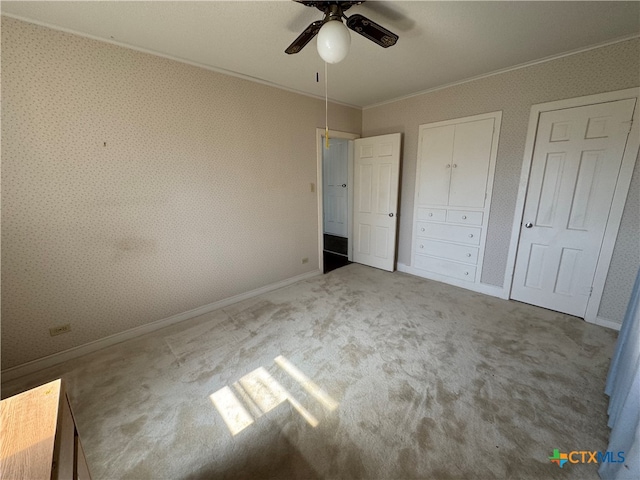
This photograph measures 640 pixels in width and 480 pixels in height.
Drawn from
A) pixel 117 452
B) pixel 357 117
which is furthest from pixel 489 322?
pixel 357 117

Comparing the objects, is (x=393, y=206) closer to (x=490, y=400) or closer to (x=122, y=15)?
(x=490, y=400)

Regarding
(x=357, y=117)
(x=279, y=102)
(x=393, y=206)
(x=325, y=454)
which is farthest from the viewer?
(x=357, y=117)

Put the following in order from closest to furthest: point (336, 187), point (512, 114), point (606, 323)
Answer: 1. point (606, 323)
2. point (512, 114)
3. point (336, 187)

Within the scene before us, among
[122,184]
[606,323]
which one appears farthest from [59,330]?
[606,323]

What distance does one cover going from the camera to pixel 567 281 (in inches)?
103

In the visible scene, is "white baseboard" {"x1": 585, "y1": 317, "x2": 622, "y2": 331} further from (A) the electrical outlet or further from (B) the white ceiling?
(A) the electrical outlet

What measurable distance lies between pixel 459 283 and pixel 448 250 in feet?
1.49

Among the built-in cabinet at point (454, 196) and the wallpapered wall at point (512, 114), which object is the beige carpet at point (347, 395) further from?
the built-in cabinet at point (454, 196)

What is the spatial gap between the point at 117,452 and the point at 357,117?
4382 millimetres

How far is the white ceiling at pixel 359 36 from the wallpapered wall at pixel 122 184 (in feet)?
0.68

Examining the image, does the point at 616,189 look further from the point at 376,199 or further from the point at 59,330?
the point at 59,330

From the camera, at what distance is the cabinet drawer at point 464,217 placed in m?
3.13

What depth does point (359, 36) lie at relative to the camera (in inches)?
79.7

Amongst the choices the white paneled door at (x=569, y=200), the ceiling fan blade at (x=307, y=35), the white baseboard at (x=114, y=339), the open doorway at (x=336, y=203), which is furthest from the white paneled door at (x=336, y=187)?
the ceiling fan blade at (x=307, y=35)
